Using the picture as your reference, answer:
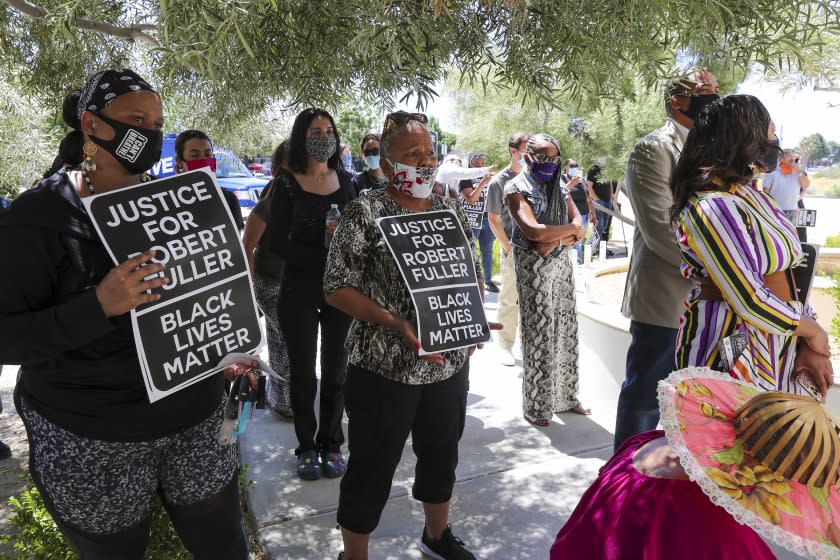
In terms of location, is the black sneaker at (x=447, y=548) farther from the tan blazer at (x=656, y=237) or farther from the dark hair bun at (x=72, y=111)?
the dark hair bun at (x=72, y=111)

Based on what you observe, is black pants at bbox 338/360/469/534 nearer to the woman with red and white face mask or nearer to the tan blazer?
the tan blazer

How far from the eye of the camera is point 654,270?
3.29m

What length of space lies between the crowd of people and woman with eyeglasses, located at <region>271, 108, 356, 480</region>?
11 mm

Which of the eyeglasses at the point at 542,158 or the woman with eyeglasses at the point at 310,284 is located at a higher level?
the eyeglasses at the point at 542,158

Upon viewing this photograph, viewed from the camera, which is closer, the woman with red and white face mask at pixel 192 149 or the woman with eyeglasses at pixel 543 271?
the woman with red and white face mask at pixel 192 149

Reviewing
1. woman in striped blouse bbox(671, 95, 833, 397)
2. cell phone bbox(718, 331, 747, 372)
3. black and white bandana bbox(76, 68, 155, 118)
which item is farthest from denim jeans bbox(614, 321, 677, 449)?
black and white bandana bbox(76, 68, 155, 118)

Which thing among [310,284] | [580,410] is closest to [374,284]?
[310,284]

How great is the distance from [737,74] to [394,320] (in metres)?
1.73

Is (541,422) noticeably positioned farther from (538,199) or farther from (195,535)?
(195,535)

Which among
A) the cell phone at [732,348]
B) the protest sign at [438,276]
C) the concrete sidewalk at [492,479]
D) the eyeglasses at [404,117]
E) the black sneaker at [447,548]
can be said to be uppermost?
the eyeglasses at [404,117]

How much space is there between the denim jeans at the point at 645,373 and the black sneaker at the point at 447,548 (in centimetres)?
100

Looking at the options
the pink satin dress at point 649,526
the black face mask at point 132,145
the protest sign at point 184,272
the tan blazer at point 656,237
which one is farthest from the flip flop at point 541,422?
the black face mask at point 132,145

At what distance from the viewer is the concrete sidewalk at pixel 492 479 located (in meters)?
3.30

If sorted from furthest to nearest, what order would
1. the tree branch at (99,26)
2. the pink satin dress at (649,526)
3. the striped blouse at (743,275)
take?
the tree branch at (99,26)
the striped blouse at (743,275)
the pink satin dress at (649,526)
